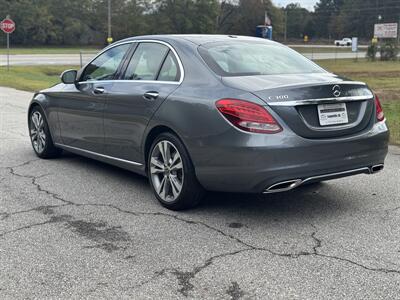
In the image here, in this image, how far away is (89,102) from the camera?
628cm

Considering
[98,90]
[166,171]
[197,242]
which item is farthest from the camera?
[98,90]

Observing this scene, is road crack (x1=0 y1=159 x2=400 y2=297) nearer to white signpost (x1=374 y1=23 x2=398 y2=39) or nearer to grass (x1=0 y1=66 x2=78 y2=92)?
grass (x1=0 y1=66 x2=78 y2=92)

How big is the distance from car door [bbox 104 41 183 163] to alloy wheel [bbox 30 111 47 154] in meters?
1.81

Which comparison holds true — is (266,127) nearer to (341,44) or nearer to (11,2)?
(11,2)

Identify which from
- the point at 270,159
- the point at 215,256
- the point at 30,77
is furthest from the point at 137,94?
the point at 30,77

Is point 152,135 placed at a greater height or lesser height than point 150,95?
lesser

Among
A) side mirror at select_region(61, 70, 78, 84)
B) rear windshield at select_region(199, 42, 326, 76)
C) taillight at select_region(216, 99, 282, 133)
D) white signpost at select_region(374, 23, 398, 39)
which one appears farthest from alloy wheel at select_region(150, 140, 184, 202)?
white signpost at select_region(374, 23, 398, 39)

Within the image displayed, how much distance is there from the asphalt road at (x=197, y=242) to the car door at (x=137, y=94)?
1.84ft

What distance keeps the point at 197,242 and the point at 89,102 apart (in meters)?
2.61

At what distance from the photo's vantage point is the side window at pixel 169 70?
5.25 metres

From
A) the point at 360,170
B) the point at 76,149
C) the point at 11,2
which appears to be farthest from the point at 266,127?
the point at 11,2

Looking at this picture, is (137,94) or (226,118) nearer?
(226,118)

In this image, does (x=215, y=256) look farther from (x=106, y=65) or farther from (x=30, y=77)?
(x=30, y=77)

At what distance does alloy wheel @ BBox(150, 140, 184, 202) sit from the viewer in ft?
16.6
